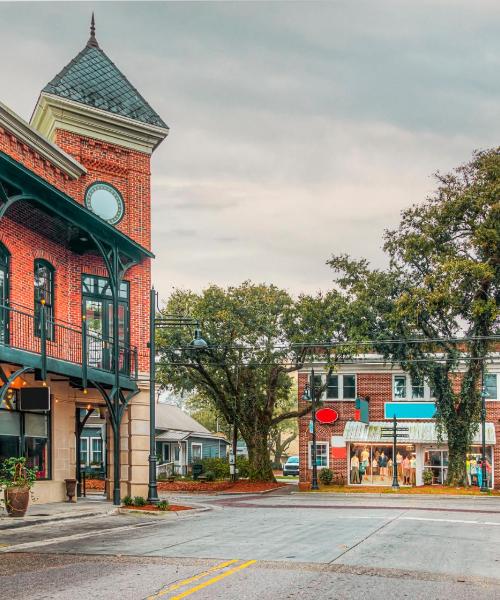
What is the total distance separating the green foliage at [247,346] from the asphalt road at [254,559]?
20580 millimetres

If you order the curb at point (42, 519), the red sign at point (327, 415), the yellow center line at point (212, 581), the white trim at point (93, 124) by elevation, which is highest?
the white trim at point (93, 124)

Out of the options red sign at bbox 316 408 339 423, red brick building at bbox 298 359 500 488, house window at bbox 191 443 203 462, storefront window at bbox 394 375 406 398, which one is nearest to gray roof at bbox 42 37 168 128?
red brick building at bbox 298 359 500 488

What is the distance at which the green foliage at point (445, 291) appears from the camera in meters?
38.9

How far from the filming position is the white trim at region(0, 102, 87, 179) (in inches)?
917

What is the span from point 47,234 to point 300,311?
61.6 feet

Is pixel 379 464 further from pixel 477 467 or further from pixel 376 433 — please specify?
pixel 477 467

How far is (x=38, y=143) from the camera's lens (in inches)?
991

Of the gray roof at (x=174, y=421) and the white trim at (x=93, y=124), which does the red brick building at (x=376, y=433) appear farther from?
the white trim at (x=93, y=124)

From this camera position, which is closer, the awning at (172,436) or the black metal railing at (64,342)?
the black metal railing at (64,342)

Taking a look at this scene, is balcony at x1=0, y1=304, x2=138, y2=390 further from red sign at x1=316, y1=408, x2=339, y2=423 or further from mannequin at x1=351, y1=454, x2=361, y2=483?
mannequin at x1=351, y1=454, x2=361, y2=483

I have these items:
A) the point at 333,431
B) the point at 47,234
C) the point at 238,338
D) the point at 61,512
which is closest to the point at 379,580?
the point at 61,512

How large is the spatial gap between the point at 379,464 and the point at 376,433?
209cm

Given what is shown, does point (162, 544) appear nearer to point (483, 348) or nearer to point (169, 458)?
point (483, 348)

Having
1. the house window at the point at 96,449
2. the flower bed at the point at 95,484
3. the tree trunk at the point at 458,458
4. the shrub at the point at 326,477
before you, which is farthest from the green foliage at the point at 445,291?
the house window at the point at 96,449
